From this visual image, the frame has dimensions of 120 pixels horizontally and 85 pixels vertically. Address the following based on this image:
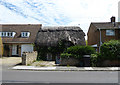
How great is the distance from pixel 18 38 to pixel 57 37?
8762mm

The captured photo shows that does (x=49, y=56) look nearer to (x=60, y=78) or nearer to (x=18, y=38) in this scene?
(x=18, y=38)

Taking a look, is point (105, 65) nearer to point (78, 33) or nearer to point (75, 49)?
point (75, 49)

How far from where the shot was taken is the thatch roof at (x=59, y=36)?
21859 millimetres

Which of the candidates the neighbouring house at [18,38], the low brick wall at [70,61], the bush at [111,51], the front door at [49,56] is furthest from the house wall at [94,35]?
the low brick wall at [70,61]

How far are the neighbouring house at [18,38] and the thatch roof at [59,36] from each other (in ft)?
9.54

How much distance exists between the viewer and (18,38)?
26.0 m

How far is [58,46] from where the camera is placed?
70.3ft

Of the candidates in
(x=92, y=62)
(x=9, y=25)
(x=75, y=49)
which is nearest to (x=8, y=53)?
(x=9, y=25)

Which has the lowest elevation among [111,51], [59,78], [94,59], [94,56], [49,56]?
[59,78]

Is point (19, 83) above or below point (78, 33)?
below

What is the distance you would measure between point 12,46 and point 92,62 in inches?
675

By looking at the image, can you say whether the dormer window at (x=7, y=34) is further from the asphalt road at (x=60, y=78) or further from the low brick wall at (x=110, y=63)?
the low brick wall at (x=110, y=63)

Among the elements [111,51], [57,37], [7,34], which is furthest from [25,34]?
[111,51]

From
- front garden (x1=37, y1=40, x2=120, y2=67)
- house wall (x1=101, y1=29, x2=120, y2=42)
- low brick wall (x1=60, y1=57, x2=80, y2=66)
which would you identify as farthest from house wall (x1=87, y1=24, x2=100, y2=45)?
low brick wall (x1=60, y1=57, x2=80, y2=66)
